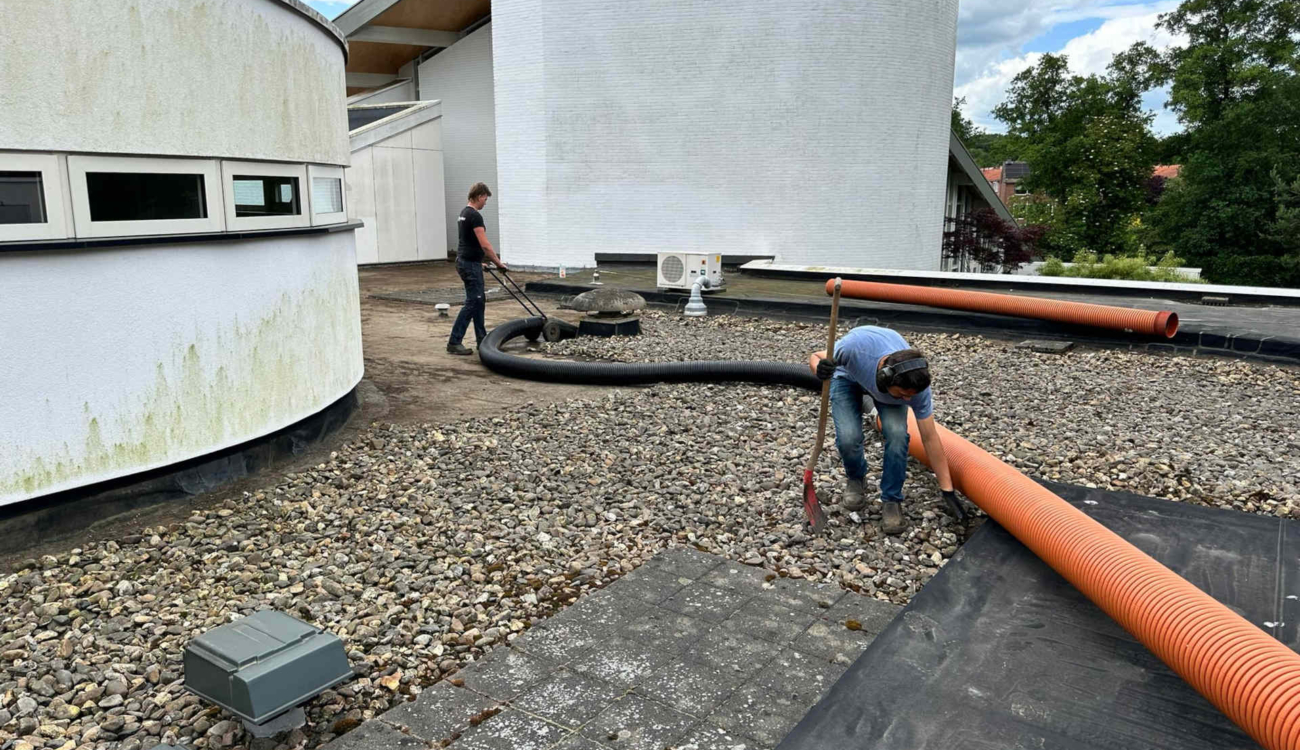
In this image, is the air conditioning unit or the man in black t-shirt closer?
the man in black t-shirt

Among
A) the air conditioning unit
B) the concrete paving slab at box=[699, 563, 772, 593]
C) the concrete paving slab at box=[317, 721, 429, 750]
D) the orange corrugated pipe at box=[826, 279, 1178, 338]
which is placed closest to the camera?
the concrete paving slab at box=[317, 721, 429, 750]

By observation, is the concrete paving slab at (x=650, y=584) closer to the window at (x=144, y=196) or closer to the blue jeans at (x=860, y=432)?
the blue jeans at (x=860, y=432)

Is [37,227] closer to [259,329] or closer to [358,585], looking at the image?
[259,329]

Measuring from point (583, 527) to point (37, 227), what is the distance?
295 cm

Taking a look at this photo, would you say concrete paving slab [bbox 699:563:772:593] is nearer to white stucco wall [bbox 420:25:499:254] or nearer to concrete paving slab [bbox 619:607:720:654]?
concrete paving slab [bbox 619:607:720:654]

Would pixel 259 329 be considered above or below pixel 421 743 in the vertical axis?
above

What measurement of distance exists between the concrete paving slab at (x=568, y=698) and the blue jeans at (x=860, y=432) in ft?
6.95

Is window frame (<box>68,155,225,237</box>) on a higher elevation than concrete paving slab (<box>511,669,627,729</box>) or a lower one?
higher

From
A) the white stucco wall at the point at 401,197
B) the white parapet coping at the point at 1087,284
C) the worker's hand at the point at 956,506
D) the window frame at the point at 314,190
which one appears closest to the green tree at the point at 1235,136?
the white parapet coping at the point at 1087,284

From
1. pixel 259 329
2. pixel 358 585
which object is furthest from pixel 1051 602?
pixel 259 329

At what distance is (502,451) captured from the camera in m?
5.86

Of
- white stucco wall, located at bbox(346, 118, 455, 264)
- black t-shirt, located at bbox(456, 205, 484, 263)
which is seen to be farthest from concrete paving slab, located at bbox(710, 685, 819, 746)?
white stucco wall, located at bbox(346, 118, 455, 264)

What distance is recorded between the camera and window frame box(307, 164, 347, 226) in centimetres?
548

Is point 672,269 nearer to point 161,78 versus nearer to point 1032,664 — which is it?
point 161,78
